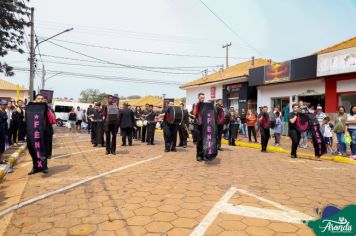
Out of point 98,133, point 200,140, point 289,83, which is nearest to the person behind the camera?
point 200,140

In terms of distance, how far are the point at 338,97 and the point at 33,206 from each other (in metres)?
15.4

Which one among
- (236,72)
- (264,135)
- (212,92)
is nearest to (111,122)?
(264,135)

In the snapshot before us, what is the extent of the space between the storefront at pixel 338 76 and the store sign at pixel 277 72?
2.45 metres

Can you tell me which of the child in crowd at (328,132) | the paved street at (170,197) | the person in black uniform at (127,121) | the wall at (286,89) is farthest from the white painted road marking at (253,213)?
the wall at (286,89)

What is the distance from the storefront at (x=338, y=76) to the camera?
14977mm

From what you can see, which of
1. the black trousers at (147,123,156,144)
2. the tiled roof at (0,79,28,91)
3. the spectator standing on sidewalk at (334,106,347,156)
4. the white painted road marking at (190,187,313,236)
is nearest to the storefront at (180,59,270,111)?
the black trousers at (147,123,156,144)

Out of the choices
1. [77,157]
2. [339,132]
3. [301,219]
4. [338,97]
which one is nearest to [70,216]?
[301,219]

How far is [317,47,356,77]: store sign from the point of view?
1477 cm

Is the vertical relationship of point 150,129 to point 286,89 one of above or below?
below

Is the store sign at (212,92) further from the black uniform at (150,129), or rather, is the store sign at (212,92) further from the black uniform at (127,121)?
the black uniform at (127,121)

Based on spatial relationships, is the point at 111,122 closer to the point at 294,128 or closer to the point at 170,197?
the point at 170,197

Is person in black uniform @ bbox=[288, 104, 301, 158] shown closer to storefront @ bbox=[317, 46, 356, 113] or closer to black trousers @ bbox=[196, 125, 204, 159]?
black trousers @ bbox=[196, 125, 204, 159]

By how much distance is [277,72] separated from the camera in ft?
65.0

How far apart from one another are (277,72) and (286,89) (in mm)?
1180
